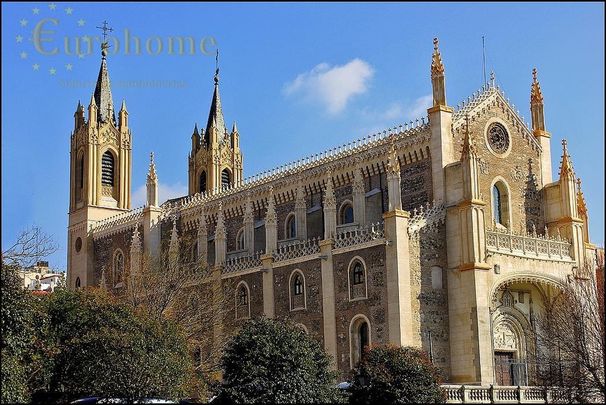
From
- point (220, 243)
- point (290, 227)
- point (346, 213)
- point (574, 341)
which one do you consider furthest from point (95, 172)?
point (574, 341)

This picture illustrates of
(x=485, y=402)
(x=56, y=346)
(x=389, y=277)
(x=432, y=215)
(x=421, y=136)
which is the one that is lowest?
(x=485, y=402)

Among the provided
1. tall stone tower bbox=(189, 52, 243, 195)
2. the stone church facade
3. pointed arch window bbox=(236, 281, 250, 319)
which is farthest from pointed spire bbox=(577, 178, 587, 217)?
tall stone tower bbox=(189, 52, 243, 195)

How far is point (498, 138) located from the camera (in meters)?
47.6

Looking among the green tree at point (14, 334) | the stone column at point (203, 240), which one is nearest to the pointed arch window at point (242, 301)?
the stone column at point (203, 240)

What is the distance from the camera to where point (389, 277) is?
41906mm

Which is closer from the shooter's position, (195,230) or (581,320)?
(581,320)

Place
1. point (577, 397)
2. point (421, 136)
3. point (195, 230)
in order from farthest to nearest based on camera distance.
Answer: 1. point (195, 230)
2. point (421, 136)
3. point (577, 397)

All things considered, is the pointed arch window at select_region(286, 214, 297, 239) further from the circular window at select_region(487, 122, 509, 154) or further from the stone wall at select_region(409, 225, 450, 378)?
the circular window at select_region(487, 122, 509, 154)

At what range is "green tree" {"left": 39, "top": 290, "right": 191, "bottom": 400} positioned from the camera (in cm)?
3188

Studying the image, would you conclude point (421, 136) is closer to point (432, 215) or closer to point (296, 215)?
point (432, 215)

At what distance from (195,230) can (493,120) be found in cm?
2258

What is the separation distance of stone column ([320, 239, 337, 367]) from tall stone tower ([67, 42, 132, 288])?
2734 cm

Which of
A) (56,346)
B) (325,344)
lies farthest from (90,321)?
(325,344)

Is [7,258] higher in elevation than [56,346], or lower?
higher
